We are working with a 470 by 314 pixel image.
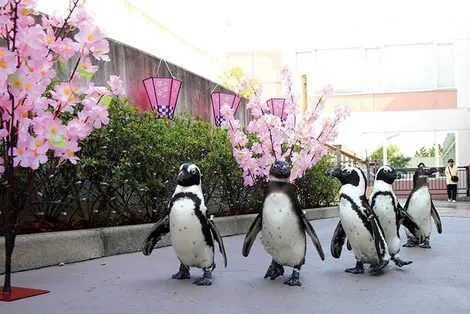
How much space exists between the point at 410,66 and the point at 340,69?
3104 millimetres

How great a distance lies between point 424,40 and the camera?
76.8ft

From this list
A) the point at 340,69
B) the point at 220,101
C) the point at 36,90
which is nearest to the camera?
the point at 36,90

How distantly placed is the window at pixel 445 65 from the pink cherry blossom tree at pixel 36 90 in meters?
22.1

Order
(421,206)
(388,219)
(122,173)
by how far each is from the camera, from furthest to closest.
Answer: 1. (421,206)
2. (122,173)
3. (388,219)

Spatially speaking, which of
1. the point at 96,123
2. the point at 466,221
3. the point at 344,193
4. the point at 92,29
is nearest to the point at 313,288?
the point at 344,193

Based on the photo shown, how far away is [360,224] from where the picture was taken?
457 cm

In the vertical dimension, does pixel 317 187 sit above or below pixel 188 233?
below

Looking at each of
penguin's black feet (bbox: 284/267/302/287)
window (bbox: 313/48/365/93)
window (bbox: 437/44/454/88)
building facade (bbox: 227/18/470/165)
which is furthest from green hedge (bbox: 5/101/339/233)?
window (bbox: 437/44/454/88)

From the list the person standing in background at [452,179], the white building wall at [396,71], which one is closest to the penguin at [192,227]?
the person standing in background at [452,179]

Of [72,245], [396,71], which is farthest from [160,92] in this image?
[396,71]

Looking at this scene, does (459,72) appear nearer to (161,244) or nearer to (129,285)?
(161,244)

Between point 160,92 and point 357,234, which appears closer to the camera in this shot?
point 357,234

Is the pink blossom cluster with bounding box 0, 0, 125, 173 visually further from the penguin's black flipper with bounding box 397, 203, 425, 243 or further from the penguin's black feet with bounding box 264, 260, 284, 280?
the penguin's black flipper with bounding box 397, 203, 425, 243

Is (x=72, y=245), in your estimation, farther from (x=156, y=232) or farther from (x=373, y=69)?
(x=373, y=69)
